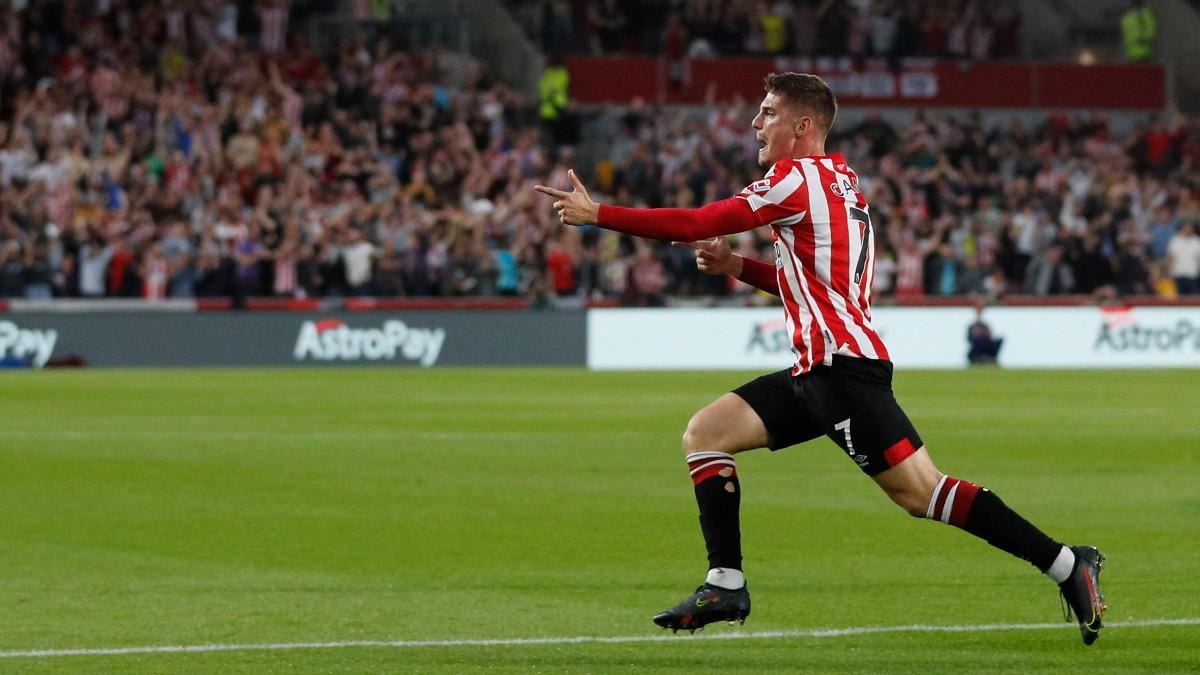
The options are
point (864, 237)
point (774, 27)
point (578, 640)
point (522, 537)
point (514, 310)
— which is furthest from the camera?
point (774, 27)

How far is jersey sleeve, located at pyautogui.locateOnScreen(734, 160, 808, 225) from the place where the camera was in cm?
729

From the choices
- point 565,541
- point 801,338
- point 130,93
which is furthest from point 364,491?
point 130,93

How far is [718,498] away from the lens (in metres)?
7.57

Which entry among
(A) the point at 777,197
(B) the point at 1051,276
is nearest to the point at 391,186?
(B) the point at 1051,276

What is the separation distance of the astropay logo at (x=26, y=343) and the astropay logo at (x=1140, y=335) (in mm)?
15709

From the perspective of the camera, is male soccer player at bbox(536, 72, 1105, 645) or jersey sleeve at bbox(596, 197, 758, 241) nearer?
jersey sleeve at bbox(596, 197, 758, 241)

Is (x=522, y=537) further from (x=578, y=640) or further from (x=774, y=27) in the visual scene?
(x=774, y=27)

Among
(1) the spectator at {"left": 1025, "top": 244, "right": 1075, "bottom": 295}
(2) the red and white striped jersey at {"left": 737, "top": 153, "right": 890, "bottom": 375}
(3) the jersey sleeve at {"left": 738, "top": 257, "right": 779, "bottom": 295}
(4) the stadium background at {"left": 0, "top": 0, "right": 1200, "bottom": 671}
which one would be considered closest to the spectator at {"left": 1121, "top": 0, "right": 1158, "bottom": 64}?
(4) the stadium background at {"left": 0, "top": 0, "right": 1200, "bottom": 671}

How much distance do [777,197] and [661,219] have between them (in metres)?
0.47

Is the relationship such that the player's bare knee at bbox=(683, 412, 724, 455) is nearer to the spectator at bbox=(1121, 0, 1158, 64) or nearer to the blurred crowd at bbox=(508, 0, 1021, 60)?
the blurred crowd at bbox=(508, 0, 1021, 60)

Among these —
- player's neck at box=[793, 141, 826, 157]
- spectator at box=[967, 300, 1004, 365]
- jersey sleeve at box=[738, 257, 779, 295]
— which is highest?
player's neck at box=[793, 141, 826, 157]

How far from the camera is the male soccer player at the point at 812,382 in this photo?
730 centimetres

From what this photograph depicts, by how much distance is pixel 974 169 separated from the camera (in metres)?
35.8

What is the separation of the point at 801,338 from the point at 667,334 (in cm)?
2282
